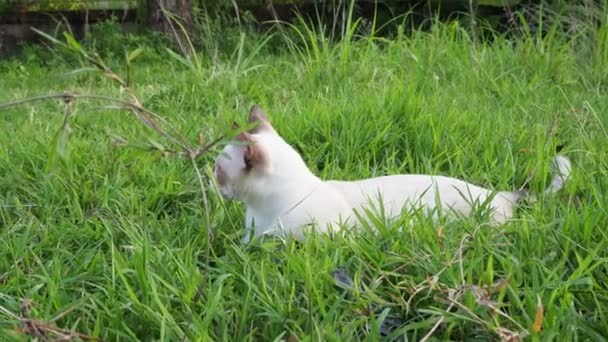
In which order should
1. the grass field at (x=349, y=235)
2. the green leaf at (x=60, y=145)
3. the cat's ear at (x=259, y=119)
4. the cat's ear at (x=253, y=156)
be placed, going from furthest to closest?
the cat's ear at (x=259, y=119)
the cat's ear at (x=253, y=156)
the grass field at (x=349, y=235)
the green leaf at (x=60, y=145)

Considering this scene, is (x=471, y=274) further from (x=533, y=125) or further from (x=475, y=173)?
(x=533, y=125)

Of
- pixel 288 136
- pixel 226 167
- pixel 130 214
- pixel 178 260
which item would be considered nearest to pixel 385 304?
pixel 178 260

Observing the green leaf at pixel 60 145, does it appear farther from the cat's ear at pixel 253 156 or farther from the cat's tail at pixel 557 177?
the cat's tail at pixel 557 177

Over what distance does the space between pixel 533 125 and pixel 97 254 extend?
Answer: 1851mm

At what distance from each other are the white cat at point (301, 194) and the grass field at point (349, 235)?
3.9 inches

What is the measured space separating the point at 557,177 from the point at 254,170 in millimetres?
952

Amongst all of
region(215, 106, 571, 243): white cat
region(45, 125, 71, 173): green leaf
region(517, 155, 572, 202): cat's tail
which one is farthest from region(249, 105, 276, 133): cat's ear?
region(45, 125, 71, 173): green leaf

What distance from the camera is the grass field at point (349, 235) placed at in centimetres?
164

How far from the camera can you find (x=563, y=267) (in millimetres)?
1807

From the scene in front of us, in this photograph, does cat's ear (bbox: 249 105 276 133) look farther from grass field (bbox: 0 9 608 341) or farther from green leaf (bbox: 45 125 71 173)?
green leaf (bbox: 45 125 71 173)

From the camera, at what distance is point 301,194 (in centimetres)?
220

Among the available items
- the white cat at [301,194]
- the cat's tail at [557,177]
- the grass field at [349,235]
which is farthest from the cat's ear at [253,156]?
the cat's tail at [557,177]

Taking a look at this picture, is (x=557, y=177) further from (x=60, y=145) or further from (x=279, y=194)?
(x=60, y=145)

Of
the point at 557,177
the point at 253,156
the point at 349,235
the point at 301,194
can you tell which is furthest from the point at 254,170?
the point at 557,177
